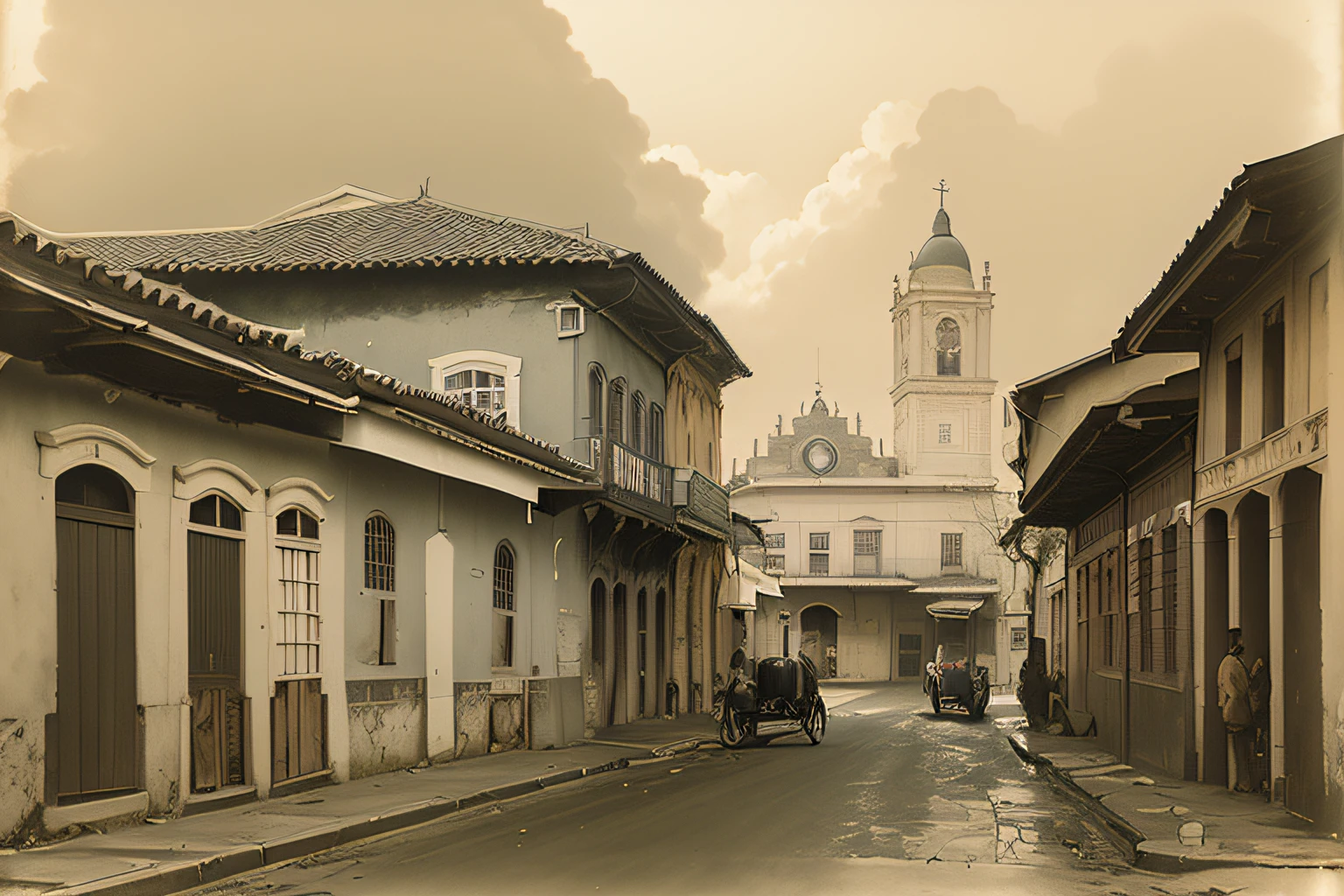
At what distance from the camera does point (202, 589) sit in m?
12.2

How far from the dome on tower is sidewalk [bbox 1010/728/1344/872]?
47705 mm

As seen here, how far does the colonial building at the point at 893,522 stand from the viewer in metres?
59.1

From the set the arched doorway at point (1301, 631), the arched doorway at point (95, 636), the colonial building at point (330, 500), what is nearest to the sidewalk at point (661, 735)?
the colonial building at point (330, 500)

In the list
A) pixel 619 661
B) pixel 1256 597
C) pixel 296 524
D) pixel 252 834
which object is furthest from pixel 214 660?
pixel 619 661

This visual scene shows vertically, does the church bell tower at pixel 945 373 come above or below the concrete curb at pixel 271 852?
above

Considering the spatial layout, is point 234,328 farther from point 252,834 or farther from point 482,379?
point 482,379

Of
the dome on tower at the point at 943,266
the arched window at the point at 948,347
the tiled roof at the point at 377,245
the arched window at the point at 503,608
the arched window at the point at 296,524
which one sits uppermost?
the dome on tower at the point at 943,266

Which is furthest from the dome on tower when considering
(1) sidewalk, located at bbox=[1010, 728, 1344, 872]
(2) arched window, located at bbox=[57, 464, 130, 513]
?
(2) arched window, located at bbox=[57, 464, 130, 513]

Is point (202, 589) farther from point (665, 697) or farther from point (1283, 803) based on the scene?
point (665, 697)

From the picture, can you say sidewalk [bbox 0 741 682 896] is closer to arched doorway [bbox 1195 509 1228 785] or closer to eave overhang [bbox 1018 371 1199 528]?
arched doorway [bbox 1195 509 1228 785]

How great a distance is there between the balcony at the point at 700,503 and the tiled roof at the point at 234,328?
925 centimetres

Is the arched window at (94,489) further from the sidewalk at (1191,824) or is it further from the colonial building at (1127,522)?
the colonial building at (1127,522)

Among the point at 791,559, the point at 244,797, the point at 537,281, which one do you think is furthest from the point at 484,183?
the point at 791,559

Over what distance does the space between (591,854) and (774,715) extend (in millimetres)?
12566
